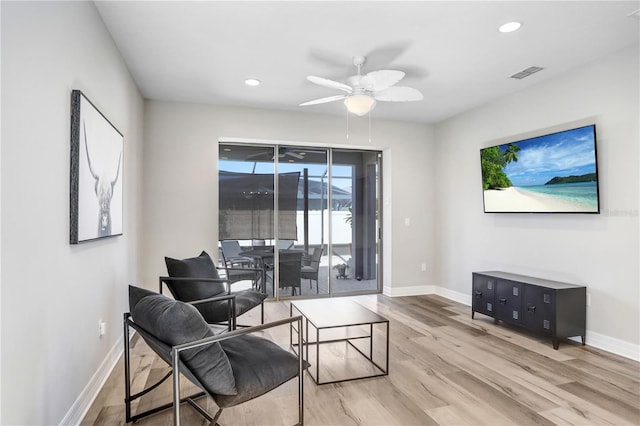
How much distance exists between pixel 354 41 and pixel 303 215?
282 centimetres

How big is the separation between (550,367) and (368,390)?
1.52m

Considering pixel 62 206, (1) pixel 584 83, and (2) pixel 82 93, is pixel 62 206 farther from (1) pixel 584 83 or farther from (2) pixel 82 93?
(1) pixel 584 83

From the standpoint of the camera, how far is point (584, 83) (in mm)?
3516

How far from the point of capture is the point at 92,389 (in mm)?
2420

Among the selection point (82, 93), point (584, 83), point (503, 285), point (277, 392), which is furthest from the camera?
point (503, 285)

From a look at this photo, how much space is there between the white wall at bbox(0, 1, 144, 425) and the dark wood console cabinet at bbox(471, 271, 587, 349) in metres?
3.67

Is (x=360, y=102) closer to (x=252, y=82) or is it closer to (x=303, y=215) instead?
(x=252, y=82)

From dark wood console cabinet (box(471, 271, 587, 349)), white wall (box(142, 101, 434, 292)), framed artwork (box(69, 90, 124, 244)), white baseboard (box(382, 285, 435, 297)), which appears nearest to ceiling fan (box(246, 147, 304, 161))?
white wall (box(142, 101, 434, 292))

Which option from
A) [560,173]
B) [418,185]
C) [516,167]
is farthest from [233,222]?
[560,173]

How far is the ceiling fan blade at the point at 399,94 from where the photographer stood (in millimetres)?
3258

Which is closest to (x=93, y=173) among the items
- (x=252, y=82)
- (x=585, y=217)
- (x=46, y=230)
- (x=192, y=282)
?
(x=46, y=230)

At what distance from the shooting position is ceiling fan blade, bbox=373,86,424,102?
3258 mm

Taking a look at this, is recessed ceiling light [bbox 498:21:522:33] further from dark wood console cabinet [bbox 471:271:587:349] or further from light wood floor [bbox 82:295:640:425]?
light wood floor [bbox 82:295:640:425]

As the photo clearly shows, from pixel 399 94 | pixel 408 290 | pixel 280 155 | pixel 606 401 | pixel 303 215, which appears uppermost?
pixel 399 94
